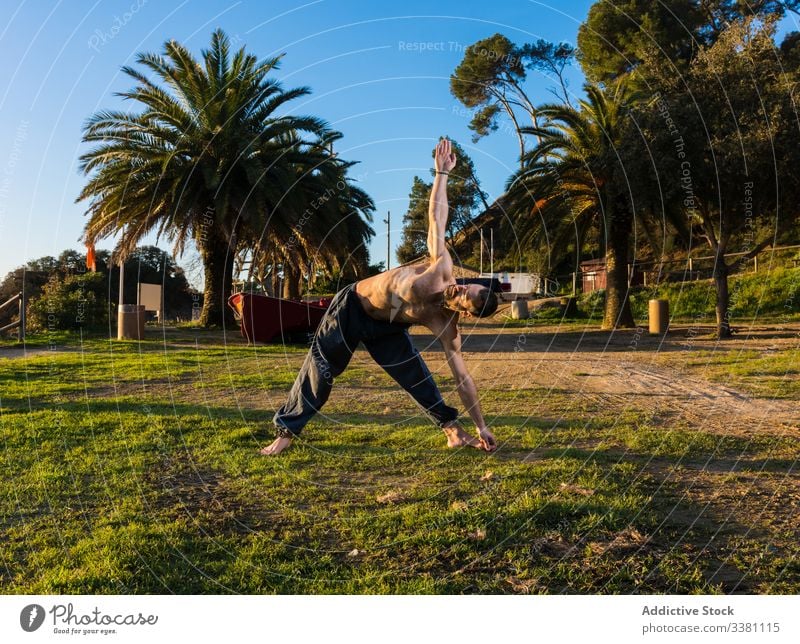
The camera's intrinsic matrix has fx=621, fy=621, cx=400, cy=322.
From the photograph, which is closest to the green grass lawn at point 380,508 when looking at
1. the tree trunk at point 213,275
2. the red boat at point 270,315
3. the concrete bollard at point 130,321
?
the red boat at point 270,315

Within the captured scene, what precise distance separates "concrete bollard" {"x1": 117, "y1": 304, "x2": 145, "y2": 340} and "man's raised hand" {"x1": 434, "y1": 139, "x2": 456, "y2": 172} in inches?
658

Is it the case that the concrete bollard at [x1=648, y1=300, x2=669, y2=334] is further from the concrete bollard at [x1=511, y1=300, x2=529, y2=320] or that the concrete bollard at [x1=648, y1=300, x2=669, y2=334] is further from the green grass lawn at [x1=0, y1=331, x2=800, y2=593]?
the green grass lawn at [x1=0, y1=331, x2=800, y2=593]

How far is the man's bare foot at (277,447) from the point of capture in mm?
6445

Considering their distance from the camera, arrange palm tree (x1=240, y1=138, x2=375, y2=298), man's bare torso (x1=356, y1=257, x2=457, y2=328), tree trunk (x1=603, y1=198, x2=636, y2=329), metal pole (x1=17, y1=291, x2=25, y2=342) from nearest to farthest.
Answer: man's bare torso (x1=356, y1=257, x2=457, y2=328) → metal pole (x1=17, y1=291, x2=25, y2=342) → palm tree (x1=240, y1=138, x2=375, y2=298) → tree trunk (x1=603, y1=198, x2=636, y2=329)

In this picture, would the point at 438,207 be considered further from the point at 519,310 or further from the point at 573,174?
the point at 519,310

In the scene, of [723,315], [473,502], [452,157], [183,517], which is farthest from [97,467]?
[723,315]

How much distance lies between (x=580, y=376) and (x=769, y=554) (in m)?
9.15

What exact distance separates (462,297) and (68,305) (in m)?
23.0

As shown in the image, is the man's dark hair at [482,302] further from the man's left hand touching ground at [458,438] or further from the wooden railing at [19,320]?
the wooden railing at [19,320]

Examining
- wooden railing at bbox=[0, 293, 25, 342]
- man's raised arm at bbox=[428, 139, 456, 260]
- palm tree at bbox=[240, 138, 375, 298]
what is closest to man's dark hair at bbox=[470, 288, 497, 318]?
man's raised arm at bbox=[428, 139, 456, 260]

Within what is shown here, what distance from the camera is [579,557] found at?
12.6 ft

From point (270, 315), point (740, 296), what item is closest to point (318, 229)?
point (270, 315)

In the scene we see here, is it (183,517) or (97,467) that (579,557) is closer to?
(183,517)

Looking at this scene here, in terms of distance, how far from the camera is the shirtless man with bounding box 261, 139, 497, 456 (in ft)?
17.5
